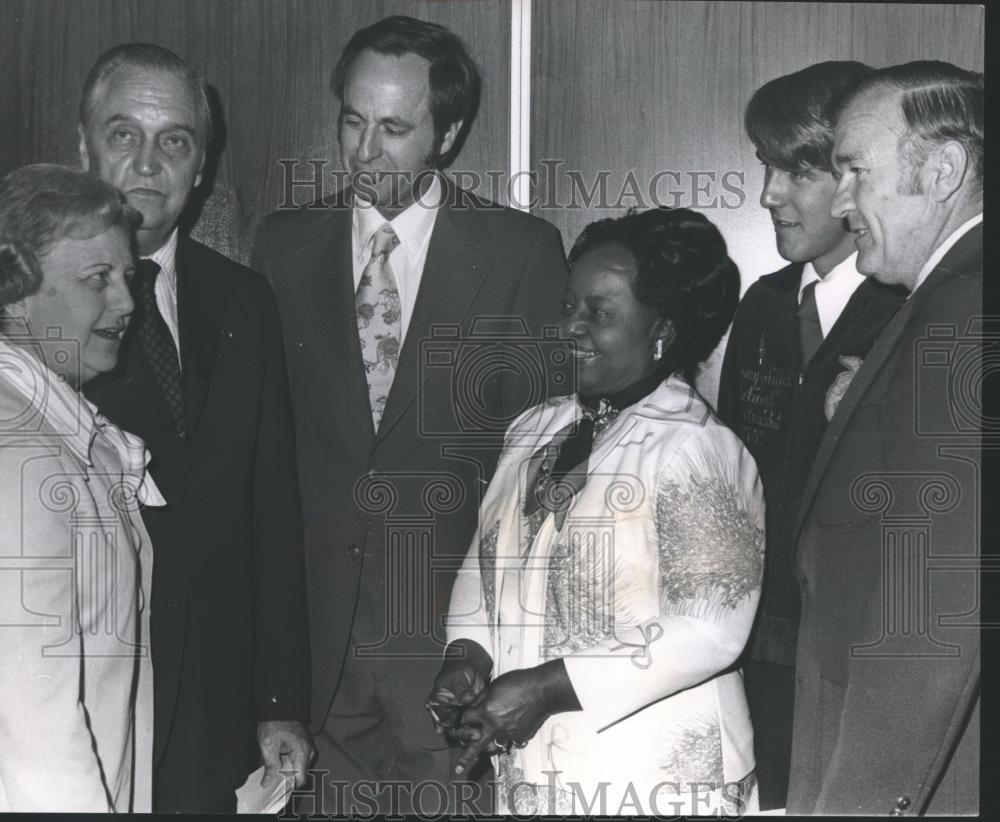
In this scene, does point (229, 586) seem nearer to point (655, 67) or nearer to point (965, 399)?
point (655, 67)

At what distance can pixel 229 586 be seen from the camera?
8.29 feet

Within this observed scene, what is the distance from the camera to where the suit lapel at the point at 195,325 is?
8.21 ft

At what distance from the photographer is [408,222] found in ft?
8.43

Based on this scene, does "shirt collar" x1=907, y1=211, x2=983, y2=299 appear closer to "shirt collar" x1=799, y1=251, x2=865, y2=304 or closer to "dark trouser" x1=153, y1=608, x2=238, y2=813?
"shirt collar" x1=799, y1=251, x2=865, y2=304

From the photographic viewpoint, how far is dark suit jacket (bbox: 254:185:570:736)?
254cm

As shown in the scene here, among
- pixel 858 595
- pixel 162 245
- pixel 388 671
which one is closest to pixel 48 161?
pixel 162 245

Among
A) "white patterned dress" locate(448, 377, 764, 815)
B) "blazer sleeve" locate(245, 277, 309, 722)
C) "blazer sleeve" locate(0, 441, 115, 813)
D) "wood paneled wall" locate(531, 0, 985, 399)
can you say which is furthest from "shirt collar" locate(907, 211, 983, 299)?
"blazer sleeve" locate(0, 441, 115, 813)

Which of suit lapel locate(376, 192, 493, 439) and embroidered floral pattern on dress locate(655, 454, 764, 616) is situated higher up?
suit lapel locate(376, 192, 493, 439)

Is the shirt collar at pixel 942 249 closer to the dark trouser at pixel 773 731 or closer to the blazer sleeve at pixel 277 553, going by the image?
the dark trouser at pixel 773 731

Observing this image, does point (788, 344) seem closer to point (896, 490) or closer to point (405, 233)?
point (896, 490)

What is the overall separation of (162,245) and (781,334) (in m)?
1.17

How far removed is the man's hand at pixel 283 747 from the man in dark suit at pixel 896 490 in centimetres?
93

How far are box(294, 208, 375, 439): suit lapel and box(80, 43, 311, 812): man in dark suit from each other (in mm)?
88

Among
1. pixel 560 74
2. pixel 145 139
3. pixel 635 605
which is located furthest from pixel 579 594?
pixel 145 139
